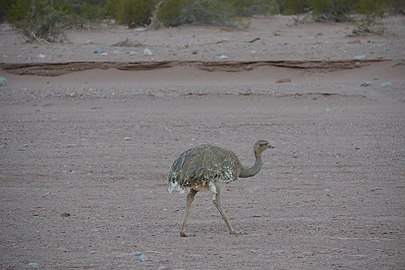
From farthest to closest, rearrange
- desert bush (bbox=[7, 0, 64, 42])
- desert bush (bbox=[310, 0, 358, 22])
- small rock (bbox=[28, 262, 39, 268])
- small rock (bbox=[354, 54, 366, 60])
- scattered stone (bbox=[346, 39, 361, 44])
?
desert bush (bbox=[310, 0, 358, 22]) < desert bush (bbox=[7, 0, 64, 42]) < scattered stone (bbox=[346, 39, 361, 44]) < small rock (bbox=[354, 54, 366, 60]) < small rock (bbox=[28, 262, 39, 268])

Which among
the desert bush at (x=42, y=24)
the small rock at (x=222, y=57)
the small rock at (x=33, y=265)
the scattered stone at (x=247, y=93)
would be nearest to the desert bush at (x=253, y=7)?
the desert bush at (x=42, y=24)

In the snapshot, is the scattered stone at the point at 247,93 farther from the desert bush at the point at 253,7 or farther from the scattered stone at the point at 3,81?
the desert bush at the point at 253,7

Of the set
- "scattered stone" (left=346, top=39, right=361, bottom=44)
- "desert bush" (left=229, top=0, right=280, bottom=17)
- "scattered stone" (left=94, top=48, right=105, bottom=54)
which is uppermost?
"scattered stone" (left=346, top=39, right=361, bottom=44)

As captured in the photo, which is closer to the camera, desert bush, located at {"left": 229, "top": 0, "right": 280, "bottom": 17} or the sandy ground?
the sandy ground

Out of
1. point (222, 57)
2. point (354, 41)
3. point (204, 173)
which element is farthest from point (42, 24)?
point (204, 173)

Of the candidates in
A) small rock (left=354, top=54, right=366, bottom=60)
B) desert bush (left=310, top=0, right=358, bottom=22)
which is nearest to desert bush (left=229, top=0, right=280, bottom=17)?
desert bush (left=310, top=0, right=358, bottom=22)

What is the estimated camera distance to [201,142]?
14117 mm

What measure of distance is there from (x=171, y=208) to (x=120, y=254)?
7.17 feet

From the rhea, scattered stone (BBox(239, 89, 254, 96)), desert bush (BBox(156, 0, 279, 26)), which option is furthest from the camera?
desert bush (BBox(156, 0, 279, 26))

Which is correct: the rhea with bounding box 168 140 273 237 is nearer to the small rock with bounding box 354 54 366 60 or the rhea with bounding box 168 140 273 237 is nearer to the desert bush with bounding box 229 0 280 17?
the small rock with bounding box 354 54 366 60

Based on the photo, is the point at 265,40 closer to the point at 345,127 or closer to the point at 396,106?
the point at 396,106

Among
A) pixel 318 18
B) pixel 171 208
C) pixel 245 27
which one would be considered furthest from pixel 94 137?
pixel 318 18

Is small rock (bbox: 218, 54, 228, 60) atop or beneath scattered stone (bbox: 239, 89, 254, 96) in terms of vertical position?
atop

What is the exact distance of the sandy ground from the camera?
8305 mm
